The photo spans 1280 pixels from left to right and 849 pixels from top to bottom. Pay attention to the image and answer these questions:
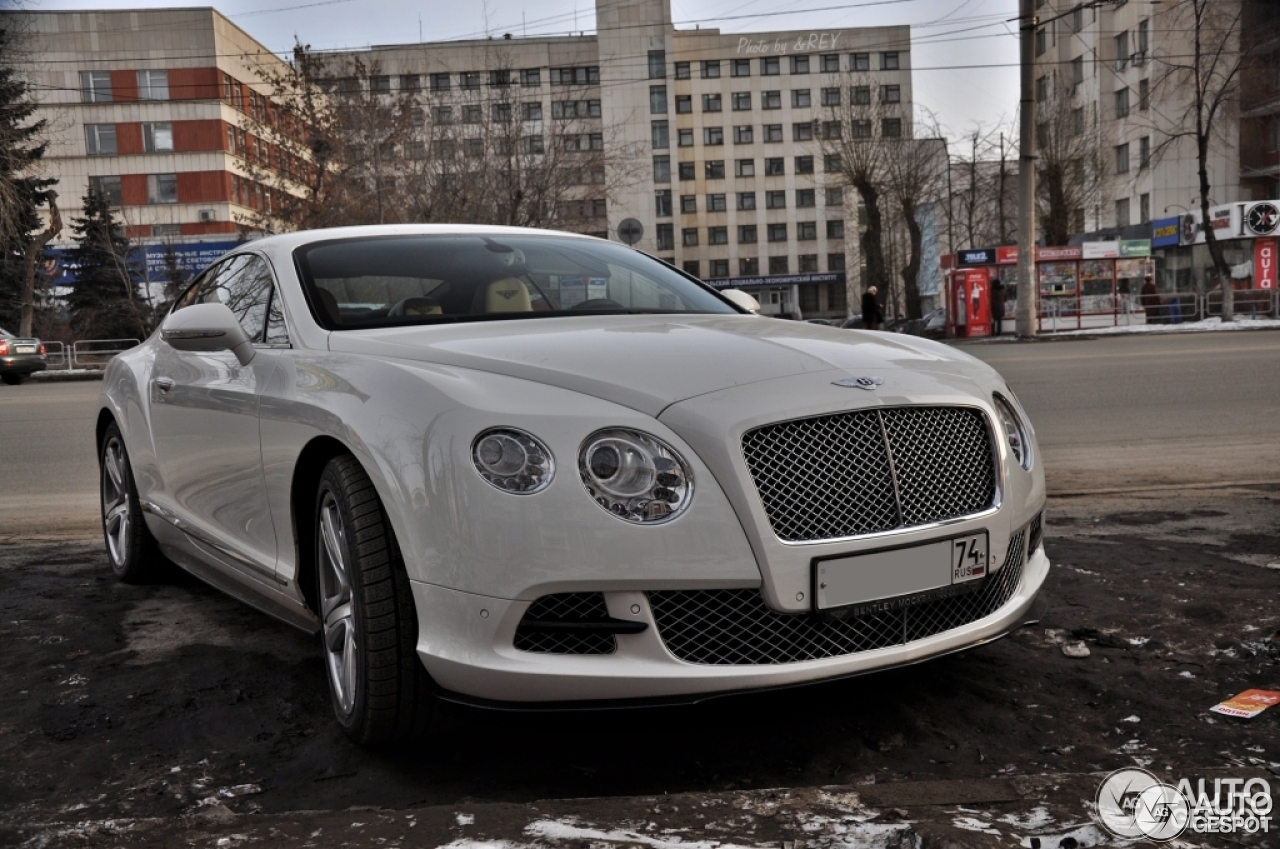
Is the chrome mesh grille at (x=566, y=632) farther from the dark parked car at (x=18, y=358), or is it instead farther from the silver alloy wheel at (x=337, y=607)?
the dark parked car at (x=18, y=358)

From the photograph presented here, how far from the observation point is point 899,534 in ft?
9.66

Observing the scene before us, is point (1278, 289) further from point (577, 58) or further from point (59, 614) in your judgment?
point (577, 58)

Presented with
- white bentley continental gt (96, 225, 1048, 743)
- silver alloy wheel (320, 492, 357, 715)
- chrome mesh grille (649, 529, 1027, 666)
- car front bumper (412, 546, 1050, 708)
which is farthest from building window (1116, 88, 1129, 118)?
car front bumper (412, 546, 1050, 708)

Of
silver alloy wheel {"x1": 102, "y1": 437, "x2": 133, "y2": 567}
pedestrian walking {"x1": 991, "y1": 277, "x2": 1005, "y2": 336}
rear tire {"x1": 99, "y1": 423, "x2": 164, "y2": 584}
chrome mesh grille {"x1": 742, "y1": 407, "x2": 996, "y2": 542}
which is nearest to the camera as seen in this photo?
chrome mesh grille {"x1": 742, "y1": 407, "x2": 996, "y2": 542}

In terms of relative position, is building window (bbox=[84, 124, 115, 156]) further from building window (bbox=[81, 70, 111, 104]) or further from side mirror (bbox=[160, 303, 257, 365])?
side mirror (bbox=[160, 303, 257, 365])

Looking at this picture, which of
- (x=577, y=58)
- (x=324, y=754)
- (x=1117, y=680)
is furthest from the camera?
(x=577, y=58)

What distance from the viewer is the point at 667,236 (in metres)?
93.4

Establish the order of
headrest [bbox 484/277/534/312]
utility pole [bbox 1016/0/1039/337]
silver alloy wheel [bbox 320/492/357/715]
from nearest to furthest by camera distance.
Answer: silver alloy wheel [bbox 320/492/357/715] < headrest [bbox 484/277/534/312] < utility pole [bbox 1016/0/1039/337]

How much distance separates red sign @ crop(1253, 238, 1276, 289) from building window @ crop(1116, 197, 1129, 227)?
73.1 ft

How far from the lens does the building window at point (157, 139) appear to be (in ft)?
209

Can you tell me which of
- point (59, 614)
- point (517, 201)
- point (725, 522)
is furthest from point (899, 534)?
point (517, 201)

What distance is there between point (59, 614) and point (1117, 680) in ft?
12.6

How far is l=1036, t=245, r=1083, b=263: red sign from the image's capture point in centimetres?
3478

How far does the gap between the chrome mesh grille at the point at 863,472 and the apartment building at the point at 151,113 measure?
64.7 m
